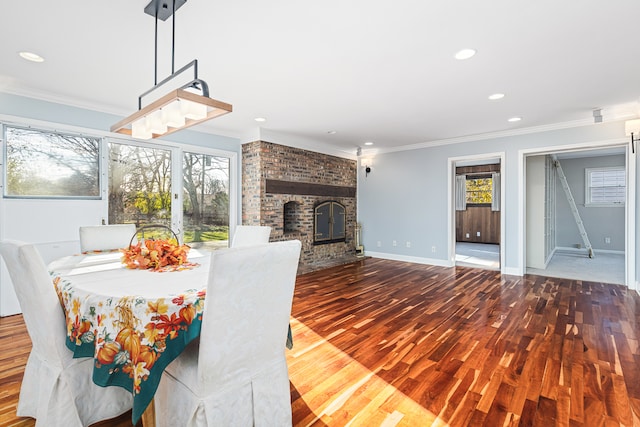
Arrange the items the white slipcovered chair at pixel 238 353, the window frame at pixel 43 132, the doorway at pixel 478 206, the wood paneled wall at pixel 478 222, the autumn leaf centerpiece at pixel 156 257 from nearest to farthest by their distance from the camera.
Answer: the white slipcovered chair at pixel 238 353, the autumn leaf centerpiece at pixel 156 257, the window frame at pixel 43 132, the doorway at pixel 478 206, the wood paneled wall at pixel 478 222

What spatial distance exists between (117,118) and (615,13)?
491 cm

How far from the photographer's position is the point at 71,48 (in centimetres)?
248

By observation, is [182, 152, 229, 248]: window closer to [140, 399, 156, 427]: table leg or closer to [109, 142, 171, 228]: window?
[109, 142, 171, 228]: window

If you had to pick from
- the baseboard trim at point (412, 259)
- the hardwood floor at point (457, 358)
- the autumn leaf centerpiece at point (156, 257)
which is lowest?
the hardwood floor at point (457, 358)

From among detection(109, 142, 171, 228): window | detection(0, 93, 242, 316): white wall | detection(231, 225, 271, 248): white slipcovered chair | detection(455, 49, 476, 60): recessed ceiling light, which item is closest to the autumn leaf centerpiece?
detection(231, 225, 271, 248): white slipcovered chair

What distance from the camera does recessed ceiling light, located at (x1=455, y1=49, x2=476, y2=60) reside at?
2496 mm

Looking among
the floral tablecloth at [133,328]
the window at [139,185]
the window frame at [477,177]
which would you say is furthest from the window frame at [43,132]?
the window frame at [477,177]

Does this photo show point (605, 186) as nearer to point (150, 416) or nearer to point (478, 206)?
point (478, 206)

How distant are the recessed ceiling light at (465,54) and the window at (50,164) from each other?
13.5 ft

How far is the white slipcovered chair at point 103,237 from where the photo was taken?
2.69m

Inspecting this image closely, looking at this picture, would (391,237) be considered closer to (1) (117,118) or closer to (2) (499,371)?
(2) (499,371)

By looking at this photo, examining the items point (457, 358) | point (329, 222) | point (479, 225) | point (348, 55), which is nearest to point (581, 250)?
point (479, 225)

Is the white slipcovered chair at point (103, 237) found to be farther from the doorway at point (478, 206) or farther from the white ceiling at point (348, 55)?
the doorway at point (478, 206)

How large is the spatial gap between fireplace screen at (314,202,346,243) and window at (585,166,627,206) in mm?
6060
